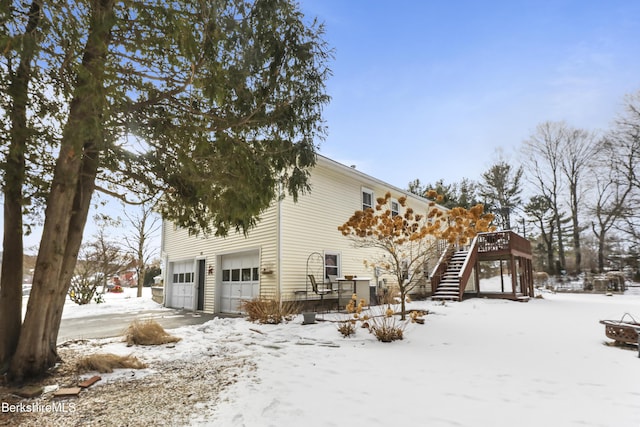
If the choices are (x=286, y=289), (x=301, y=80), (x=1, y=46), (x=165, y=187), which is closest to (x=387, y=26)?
(x=301, y=80)

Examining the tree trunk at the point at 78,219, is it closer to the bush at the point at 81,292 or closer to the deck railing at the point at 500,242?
the bush at the point at 81,292

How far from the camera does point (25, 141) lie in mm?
3916

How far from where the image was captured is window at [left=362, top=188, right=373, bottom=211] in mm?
13969

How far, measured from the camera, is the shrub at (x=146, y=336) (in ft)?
20.9

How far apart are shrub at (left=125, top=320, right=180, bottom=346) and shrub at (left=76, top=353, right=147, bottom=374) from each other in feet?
5.03

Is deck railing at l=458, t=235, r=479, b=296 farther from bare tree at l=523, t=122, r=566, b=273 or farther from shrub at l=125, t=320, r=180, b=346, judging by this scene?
bare tree at l=523, t=122, r=566, b=273

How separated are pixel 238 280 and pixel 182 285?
4.46 metres

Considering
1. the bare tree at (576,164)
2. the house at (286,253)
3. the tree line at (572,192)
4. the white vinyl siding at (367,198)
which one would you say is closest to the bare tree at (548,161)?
the tree line at (572,192)

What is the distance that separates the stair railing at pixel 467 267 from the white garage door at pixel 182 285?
35.4 feet

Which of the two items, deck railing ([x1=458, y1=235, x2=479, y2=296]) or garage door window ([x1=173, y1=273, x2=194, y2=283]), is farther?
garage door window ([x1=173, y1=273, x2=194, y2=283])

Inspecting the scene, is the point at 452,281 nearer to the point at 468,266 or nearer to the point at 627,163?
the point at 468,266

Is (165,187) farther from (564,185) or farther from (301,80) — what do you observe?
(564,185)

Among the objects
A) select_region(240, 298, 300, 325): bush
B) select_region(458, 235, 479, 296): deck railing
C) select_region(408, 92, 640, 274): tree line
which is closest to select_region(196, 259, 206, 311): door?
select_region(240, 298, 300, 325): bush

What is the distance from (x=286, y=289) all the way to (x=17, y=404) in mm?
6981
